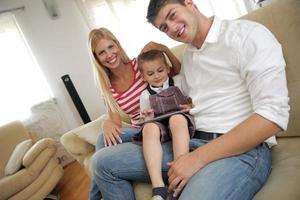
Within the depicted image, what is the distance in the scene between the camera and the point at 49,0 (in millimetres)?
4066

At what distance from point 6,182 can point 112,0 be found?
2.75 m

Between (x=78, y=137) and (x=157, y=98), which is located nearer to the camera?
(x=157, y=98)

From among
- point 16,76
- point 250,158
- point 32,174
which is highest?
point 16,76

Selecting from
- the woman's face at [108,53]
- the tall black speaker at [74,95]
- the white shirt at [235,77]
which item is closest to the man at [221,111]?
the white shirt at [235,77]

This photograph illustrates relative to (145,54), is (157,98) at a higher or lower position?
lower

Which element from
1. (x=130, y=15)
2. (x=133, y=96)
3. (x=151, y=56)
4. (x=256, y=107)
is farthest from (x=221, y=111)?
(x=130, y=15)

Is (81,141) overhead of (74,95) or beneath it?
beneath

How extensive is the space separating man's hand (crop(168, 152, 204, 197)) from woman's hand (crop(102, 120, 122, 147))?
53 cm

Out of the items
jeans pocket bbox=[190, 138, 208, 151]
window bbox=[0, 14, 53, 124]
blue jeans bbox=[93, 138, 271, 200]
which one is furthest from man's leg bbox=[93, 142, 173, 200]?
window bbox=[0, 14, 53, 124]

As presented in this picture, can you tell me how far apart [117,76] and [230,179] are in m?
1.02

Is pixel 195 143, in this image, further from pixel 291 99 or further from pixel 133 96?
pixel 133 96

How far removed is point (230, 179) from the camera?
0.88m

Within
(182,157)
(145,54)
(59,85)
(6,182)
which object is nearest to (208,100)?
(182,157)

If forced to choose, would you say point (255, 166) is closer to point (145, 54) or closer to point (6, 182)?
point (145, 54)
